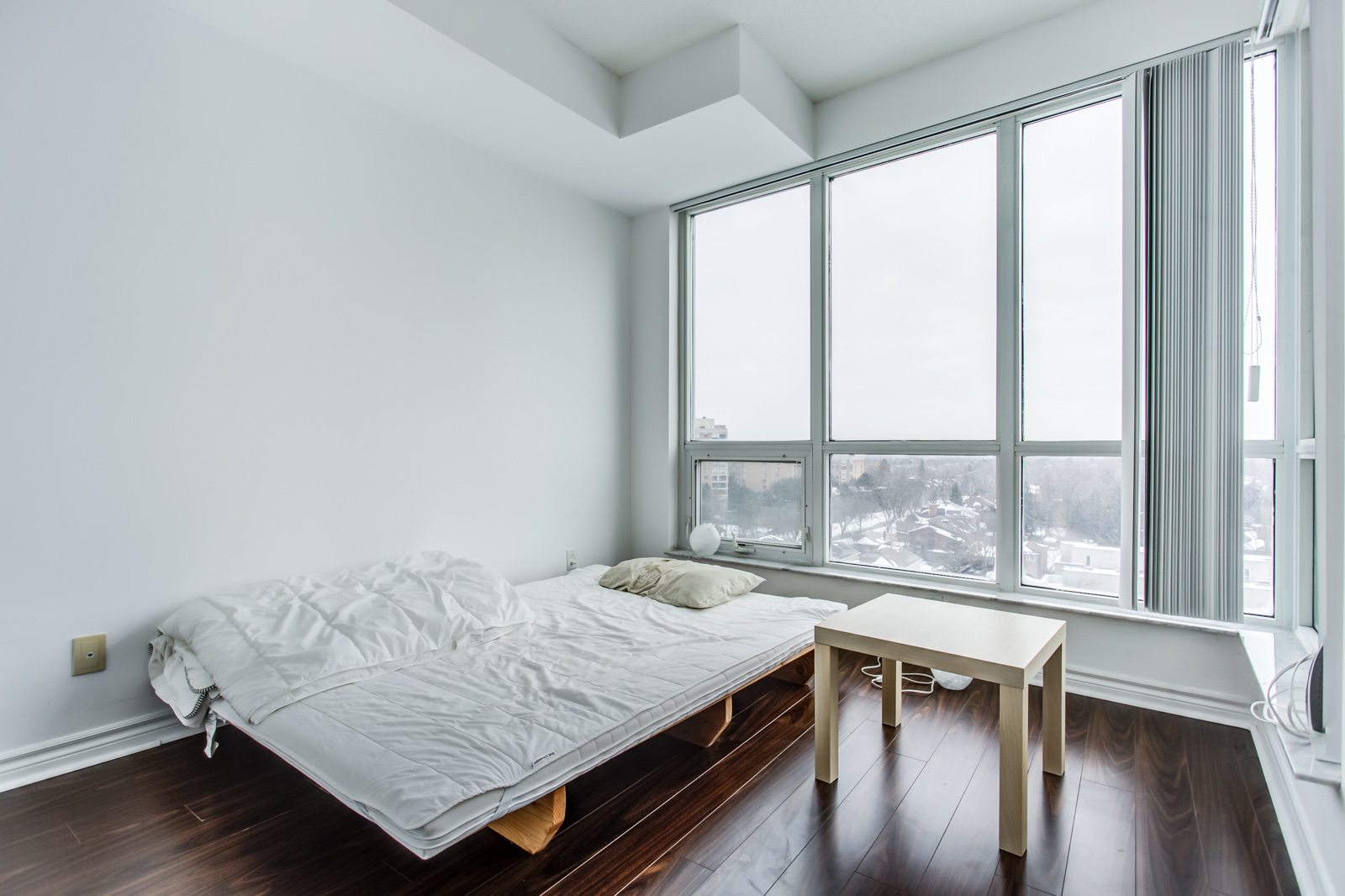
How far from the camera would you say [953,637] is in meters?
1.86

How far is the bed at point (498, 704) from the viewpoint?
1.41m

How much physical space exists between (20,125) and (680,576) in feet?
8.92

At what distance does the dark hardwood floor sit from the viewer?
1440 millimetres

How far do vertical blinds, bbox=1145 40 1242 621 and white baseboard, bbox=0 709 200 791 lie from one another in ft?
A: 11.5

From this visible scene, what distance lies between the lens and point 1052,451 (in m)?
2.73

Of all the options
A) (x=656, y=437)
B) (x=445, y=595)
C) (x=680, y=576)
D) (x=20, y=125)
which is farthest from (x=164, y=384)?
(x=656, y=437)

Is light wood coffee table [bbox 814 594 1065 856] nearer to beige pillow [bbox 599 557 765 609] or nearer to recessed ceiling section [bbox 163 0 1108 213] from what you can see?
beige pillow [bbox 599 557 765 609]

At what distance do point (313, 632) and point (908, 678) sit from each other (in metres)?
2.28

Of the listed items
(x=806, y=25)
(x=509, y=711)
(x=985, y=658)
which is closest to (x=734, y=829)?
(x=509, y=711)

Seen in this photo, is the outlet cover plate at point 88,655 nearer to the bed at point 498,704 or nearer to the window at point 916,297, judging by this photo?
the bed at point 498,704

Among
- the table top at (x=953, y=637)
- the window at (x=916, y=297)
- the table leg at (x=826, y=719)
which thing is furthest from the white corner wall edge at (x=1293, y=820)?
the window at (x=916, y=297)

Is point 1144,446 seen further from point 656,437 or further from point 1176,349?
point 656,437

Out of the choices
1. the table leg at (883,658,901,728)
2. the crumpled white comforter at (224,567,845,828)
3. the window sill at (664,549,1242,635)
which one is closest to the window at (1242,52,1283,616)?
the window sill at (664,549,1242,635)

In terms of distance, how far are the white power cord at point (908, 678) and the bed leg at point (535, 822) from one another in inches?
59.5
